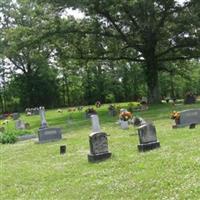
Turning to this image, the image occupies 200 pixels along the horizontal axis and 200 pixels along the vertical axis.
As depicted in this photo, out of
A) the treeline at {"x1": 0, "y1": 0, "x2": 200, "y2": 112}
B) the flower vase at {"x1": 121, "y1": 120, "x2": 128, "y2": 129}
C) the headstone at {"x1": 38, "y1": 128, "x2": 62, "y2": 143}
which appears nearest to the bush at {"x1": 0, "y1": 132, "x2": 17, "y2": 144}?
the headstone at {"x1": 38, "y1": 128, "x2": 62, "y2": 143}

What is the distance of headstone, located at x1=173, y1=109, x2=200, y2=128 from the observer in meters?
20.0

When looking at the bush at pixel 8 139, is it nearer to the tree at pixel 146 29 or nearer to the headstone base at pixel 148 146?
the headstone base at pixel 148 146

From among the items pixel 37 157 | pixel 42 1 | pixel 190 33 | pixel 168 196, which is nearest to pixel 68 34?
pixel 42 1

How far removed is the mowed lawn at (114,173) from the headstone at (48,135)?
3789mm

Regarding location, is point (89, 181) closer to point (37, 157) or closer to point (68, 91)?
point (37, 157)

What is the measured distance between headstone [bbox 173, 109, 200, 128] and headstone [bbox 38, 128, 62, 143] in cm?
554

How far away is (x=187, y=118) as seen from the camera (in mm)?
20172

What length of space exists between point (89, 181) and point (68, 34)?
30.8 m

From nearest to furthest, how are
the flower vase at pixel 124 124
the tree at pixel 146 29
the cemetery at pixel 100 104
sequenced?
1. the cemetery at pixel 100 104
2. the flower vase at pixel 124 124
3. the tree at pixel 146 29

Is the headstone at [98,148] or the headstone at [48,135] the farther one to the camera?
the headstone at [48,135]

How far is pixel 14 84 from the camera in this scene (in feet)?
238

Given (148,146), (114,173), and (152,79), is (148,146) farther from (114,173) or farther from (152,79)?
(152,79)

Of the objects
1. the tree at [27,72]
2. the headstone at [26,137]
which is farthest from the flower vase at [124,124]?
the tree at [27,72]

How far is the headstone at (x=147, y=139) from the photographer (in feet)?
48.5
